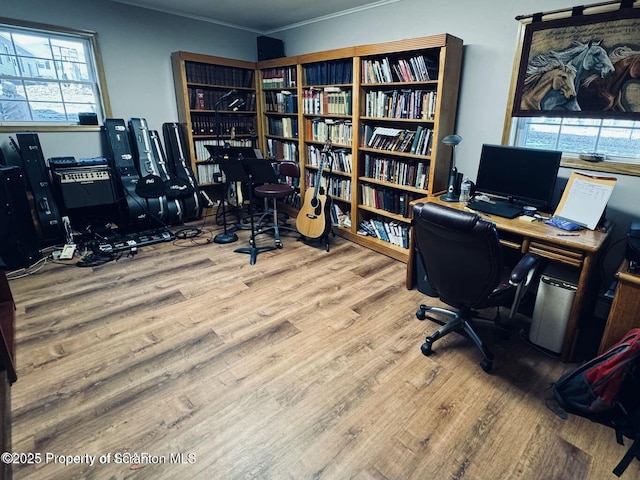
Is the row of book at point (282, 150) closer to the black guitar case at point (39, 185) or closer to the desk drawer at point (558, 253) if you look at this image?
the black guitar case at point (39, 185)

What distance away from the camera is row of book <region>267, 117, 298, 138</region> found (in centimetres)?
430

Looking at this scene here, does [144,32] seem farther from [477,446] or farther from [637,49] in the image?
[477,446]

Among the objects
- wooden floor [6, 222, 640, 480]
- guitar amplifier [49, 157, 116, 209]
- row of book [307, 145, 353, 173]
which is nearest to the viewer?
wooden floor [6, 222, 640, 480]

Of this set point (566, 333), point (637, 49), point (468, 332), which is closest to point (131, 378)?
point (468, 332)

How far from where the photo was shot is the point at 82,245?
3.50 metres

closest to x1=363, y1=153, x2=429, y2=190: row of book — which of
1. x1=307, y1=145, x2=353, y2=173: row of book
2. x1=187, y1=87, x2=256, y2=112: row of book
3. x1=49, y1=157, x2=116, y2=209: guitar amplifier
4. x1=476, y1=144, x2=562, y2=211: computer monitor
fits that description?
x1=307, y1=145, x2=353, y2=173: row of book

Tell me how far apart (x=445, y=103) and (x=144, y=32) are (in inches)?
135

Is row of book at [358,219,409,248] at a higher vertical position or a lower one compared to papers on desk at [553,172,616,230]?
lower

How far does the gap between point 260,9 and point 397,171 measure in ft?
8.00

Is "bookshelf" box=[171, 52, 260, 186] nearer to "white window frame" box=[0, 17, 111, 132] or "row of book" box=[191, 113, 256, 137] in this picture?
"row of book" box=[191, 113, 256, 137]

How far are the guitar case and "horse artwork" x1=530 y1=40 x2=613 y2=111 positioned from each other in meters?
3.55

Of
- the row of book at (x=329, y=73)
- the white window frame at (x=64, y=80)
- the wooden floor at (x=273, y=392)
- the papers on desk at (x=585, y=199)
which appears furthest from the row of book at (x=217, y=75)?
the papers on desk at (x=585, y=199)

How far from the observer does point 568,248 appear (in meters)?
1.88

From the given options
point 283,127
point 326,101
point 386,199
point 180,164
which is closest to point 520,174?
point 386,199
